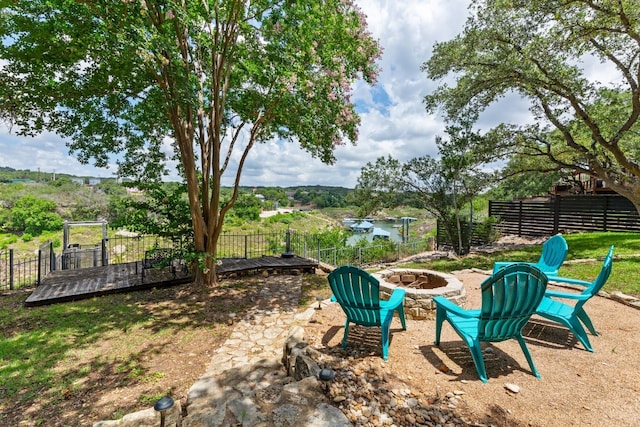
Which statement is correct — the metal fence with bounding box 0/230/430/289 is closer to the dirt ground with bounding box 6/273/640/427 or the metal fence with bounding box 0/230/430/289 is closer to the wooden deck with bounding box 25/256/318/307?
the wooden deck with bounding box 25/256/318/307

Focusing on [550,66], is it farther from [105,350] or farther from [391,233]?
[391,233]

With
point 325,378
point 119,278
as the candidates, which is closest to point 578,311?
point 325,378

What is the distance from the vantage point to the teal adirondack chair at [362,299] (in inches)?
113

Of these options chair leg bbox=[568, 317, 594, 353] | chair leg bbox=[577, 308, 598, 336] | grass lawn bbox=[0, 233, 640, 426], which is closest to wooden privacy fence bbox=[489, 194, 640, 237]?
grass lawn bbox=[0, 233, 640, 426]

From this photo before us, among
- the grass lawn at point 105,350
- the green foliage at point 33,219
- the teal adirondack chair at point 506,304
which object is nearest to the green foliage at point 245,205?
the grass lawn at point 105,350

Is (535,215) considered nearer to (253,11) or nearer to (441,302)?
(441,302)

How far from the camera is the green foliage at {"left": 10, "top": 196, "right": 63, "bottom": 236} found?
28.5m

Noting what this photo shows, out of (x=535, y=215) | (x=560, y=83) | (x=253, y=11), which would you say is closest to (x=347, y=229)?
(x=535, y=215)

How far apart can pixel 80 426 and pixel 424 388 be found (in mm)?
2892

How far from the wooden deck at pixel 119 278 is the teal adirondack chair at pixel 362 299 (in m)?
4.77

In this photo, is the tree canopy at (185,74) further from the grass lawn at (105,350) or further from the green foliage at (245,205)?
the grass lawn at (105,350)

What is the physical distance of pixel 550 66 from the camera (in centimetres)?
730

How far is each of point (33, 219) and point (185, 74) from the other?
3613cm

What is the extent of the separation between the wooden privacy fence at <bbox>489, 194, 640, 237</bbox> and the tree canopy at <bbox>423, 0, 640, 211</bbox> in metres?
4.24
